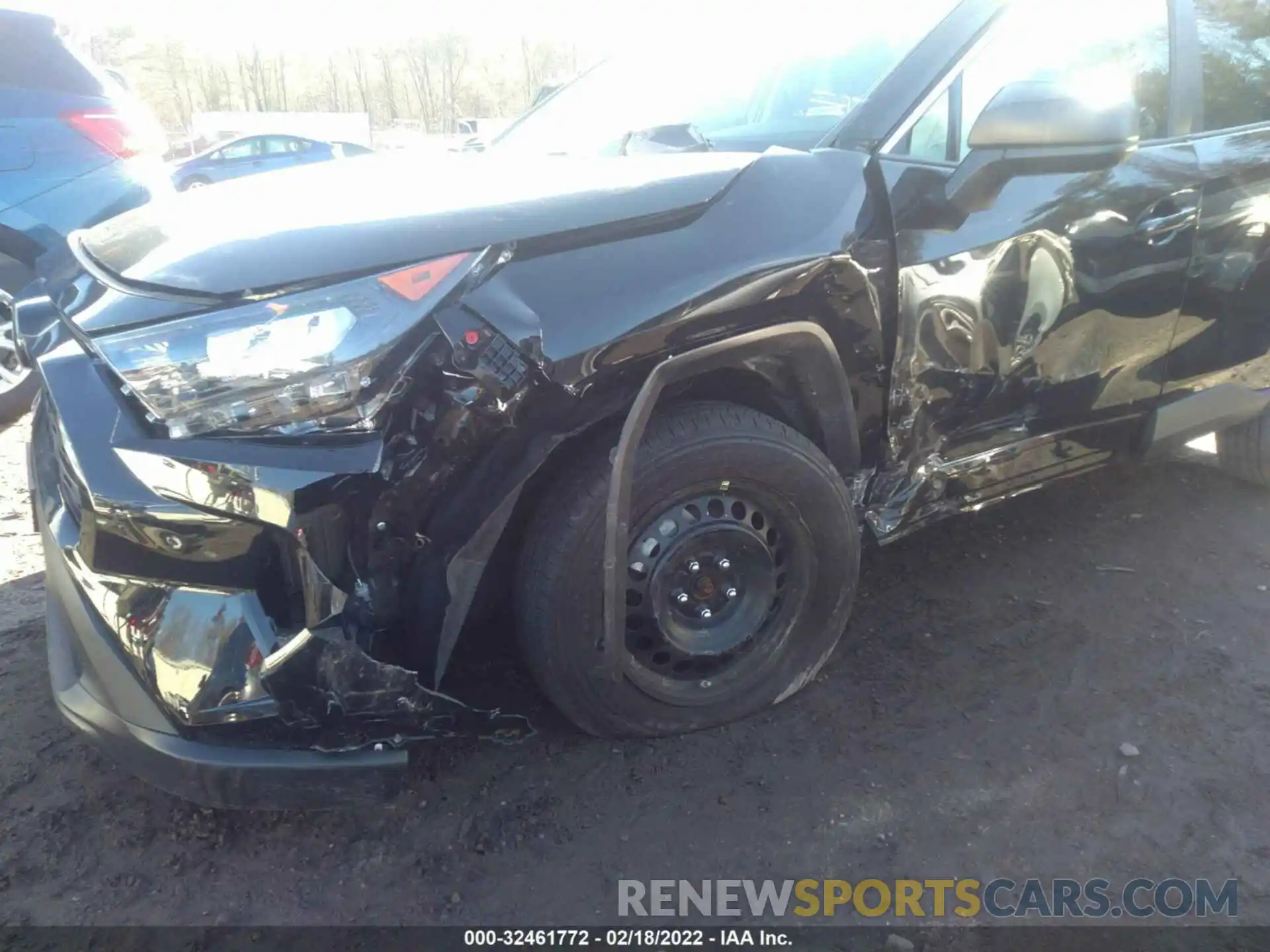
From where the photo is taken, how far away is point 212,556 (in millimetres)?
1656

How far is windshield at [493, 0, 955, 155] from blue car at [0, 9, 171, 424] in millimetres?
2369

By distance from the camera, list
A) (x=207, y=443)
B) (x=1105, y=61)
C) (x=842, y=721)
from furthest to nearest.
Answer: (x=1105, y=61)
(x=842, y=721)
(x=207, y=443)

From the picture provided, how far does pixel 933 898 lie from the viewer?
6.35ft

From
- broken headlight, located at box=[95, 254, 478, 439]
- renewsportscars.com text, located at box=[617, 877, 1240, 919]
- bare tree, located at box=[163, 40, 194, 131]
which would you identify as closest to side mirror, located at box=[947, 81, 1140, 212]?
broken headlight, located at box=[95, 254, 478, 439]

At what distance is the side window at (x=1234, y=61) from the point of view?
2.98 metres

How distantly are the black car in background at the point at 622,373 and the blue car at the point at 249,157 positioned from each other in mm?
17365

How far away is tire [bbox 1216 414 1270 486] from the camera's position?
367 cm

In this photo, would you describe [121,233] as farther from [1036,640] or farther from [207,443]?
[1036,640]

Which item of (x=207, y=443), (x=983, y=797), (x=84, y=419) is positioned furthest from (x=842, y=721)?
(x=84, y=419)

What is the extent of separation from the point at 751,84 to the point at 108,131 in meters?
3.40

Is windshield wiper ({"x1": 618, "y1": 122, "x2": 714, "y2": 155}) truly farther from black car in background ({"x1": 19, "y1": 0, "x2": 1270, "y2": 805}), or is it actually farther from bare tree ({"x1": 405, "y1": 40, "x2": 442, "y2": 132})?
bare tree ({"x1": 405, "y1": 40, "x2": 442, "y2": 132})

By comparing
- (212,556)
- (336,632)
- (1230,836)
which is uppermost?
(212,556)

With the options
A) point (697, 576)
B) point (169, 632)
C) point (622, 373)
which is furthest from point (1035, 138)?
point (169, 632)

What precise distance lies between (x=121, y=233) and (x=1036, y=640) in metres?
2.68
